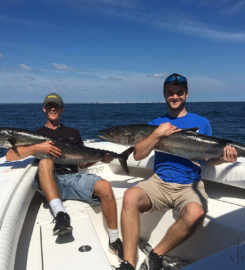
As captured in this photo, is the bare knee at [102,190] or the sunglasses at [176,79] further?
the sunglasses at [176,79]

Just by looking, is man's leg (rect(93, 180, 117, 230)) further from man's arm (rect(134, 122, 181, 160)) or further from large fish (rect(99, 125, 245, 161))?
large fish (rect(99, 125, 245, 161))

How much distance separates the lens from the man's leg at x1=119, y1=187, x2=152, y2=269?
2.57 m

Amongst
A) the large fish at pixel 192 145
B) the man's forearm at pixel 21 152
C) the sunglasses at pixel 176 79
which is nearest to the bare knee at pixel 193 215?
the large fish at pixel 192 145

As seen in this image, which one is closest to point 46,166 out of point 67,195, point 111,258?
point 67,195

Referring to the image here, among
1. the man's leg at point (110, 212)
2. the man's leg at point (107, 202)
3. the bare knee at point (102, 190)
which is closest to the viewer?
the man's leg at point (110, 212)

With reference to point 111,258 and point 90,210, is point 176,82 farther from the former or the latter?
point 111,258

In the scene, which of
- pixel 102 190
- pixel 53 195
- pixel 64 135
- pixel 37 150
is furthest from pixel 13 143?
pixel 102 190

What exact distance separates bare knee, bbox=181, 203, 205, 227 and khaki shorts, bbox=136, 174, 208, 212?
0.64 ft

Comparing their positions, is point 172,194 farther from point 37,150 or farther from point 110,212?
point 37,150

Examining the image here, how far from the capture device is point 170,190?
3.11 metres

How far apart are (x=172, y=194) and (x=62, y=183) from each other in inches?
56.2

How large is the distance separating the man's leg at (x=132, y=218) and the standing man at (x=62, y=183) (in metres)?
0.21

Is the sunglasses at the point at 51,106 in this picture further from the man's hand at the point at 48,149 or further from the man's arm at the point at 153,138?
the man's arm at the point at 153,138

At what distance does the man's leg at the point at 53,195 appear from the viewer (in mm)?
2557
